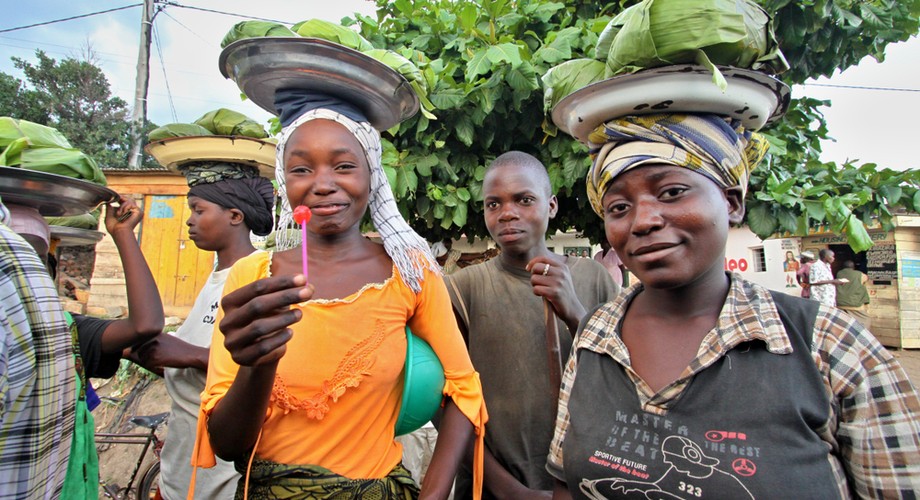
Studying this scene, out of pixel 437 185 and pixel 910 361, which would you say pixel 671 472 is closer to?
pixel 437 185

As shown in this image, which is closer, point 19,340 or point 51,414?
point 19,340

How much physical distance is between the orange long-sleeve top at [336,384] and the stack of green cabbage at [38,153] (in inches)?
39.7

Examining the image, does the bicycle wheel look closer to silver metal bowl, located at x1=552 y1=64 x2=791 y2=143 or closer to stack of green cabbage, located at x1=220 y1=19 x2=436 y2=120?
stack of green cabbage, located at x1=220 y1=19 x2=436 y2=120

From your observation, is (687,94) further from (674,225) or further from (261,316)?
(261,316)

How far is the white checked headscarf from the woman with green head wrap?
578mm

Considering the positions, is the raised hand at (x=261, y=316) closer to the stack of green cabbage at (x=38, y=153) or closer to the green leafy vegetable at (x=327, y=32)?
the green leafy vegetable at (x=327, y=32)

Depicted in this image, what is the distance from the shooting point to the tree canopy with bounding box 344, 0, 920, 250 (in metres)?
2.47

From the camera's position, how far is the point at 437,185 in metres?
3.01

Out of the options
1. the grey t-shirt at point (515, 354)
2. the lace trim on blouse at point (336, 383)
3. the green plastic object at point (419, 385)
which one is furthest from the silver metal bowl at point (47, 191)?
the grey t-shirt at point (515, 354)

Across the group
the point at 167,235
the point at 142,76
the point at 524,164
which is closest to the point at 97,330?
the point at 524,164

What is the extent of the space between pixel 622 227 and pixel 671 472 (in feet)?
1.95

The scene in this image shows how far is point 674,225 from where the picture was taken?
1171 millimetres

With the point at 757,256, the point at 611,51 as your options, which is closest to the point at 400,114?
the point at 611,51

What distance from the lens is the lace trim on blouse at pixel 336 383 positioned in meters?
1.36
